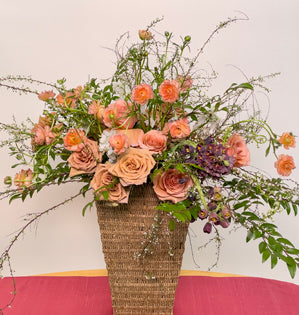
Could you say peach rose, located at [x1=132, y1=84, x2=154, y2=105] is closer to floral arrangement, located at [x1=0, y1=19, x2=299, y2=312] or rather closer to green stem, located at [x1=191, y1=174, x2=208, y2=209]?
floral arrangement, located at [x1=0, y1=19, x2=299, y2=312]

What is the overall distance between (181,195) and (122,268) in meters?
0.26

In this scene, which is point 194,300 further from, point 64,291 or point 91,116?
point 91,116

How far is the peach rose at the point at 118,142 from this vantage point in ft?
3.61

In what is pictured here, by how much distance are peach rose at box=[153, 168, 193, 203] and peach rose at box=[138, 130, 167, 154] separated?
0.06 m

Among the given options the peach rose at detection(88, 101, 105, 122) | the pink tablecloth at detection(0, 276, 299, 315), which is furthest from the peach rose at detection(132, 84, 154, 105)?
the pink tablecloth at detection(0, 276, 299, 315)

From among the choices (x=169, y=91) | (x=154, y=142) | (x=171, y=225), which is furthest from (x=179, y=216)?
(x=169, y=91)

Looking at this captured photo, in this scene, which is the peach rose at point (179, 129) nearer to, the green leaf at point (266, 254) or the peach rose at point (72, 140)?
the peach rose at point (72, 140)

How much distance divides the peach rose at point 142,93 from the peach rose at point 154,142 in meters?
0.08

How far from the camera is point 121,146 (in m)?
1.10

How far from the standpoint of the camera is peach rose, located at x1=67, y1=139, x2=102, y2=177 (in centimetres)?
115

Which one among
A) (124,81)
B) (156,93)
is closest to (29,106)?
(124,81)

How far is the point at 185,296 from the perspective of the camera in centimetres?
147

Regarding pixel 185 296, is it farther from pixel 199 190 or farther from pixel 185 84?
pixel 185 84

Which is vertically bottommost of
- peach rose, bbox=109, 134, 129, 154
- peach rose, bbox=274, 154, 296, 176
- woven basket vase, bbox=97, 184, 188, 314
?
woven basket vase, bbox=97, 184, 188, 314
